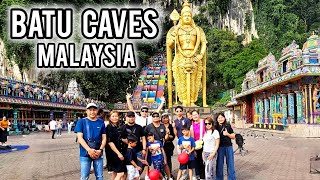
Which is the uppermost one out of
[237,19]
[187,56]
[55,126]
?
[237,19]

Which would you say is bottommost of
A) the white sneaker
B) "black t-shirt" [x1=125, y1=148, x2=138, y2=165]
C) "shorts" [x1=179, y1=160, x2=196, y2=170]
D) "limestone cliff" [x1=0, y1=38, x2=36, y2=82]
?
the white sneaker

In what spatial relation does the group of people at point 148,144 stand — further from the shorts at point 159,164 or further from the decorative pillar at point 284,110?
the decorative pillar at point 284,110

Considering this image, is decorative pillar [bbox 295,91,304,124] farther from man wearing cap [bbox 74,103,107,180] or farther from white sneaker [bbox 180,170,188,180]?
man wearing cap [bbox 74,103,107,180]

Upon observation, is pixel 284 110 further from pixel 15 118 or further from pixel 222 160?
pixel 222 160

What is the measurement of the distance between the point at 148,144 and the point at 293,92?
1477 centimetres

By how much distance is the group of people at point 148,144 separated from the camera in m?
4.88

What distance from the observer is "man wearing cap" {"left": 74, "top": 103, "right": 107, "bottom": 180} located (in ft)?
15.7

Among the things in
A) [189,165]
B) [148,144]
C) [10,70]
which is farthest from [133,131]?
[10,70]

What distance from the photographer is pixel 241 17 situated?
55969mm

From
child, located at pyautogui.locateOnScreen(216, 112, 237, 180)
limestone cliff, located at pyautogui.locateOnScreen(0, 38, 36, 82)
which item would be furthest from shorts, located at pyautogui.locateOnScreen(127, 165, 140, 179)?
limestone cliff, located at pyautogui.locateOnScreen(0, 38, 36, 82)

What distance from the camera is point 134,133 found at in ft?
18.3

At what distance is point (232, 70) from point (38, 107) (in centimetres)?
2366

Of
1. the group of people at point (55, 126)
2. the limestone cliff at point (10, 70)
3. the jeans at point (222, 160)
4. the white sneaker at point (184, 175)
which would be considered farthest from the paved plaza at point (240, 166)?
the limestone cliff at point (10, 70)

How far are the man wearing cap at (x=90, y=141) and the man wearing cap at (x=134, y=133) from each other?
632 millimetres
